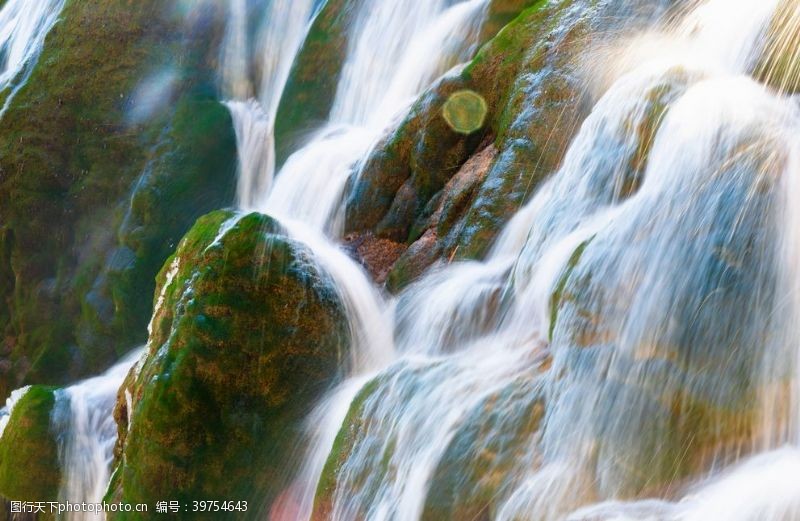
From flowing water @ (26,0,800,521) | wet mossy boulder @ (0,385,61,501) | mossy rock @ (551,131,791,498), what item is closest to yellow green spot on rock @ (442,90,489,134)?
flowing water @ (26,0,800,521)

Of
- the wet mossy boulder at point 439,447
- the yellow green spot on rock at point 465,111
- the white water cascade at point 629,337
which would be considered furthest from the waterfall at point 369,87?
the wet mossy boulder at point 439,447

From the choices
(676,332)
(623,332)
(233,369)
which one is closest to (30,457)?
(233,369)

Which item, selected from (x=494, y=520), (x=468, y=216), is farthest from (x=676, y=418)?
(x=468, y=216)

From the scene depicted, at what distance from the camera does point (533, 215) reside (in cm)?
647

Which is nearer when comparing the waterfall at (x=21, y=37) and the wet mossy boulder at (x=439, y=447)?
the wet mossy boulder at (x=439, y=447)

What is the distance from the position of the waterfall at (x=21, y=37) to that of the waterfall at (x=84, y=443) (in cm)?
577

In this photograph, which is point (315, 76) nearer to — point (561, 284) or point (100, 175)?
point (100, 175)

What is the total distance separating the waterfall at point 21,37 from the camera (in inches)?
506

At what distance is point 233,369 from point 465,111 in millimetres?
2969

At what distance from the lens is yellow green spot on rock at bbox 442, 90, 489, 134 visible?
7562 millimetres

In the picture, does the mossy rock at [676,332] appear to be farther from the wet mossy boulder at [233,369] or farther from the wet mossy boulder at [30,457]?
the wet mossy boulder at [30,457]

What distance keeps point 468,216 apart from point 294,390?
1904 millimetres

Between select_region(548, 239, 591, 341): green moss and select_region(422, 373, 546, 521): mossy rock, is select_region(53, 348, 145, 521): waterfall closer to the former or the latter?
select_region(422, 373, 546, 521): mossy rock

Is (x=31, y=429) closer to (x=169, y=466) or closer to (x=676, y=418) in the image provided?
(x=169, y=466)
